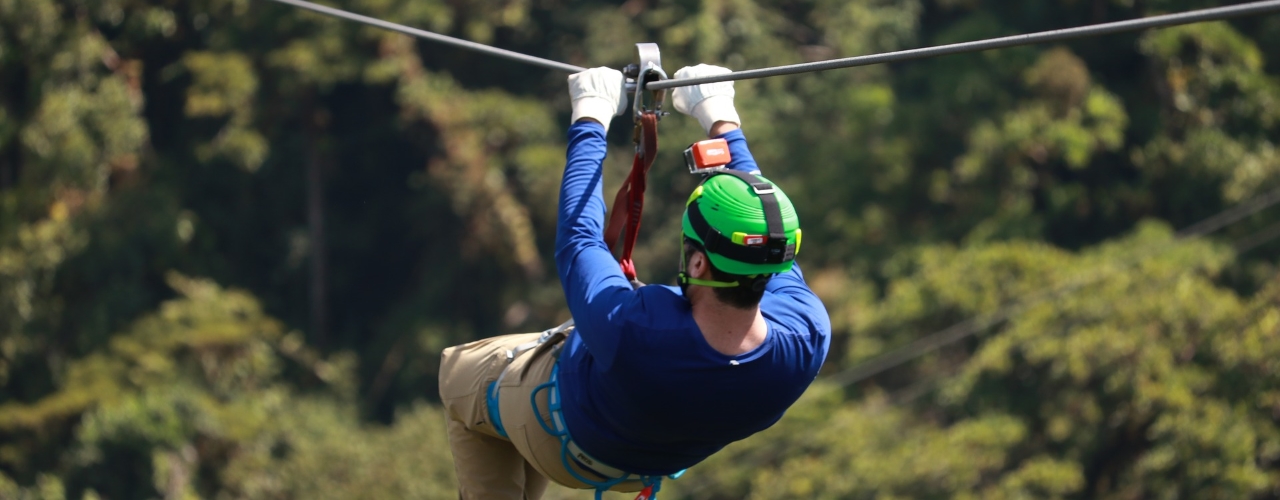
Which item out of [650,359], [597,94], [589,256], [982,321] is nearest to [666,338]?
[650,359]

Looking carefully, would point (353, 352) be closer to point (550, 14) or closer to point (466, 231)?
point (466, 231)

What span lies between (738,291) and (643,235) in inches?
497

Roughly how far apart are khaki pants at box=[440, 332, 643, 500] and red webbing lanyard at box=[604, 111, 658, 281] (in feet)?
0.70

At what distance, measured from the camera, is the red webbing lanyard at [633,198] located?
109 inches

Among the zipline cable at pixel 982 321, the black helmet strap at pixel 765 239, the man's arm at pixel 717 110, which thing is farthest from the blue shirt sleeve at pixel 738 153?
the zipline cable at pixel 982 321

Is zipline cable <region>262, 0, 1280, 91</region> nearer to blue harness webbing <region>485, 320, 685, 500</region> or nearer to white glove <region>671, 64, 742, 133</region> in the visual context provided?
white glove <region>671, 64, 742, 133</region>

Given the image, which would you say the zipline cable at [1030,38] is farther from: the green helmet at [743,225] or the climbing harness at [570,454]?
the climbing harness at [570,454]

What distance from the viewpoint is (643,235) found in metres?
15.0

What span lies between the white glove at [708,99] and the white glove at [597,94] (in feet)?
0.41

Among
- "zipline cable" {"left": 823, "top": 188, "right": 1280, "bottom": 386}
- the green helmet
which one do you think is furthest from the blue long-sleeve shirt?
"zipline cable" {"left": 823, "top": 188, "right": 1280, "bottom": 386}

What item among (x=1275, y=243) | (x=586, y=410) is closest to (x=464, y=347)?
(x=586, y=410)

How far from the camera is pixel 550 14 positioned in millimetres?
15805

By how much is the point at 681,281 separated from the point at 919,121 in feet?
37.1

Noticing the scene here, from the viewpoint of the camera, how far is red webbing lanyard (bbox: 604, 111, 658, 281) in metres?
2.78
